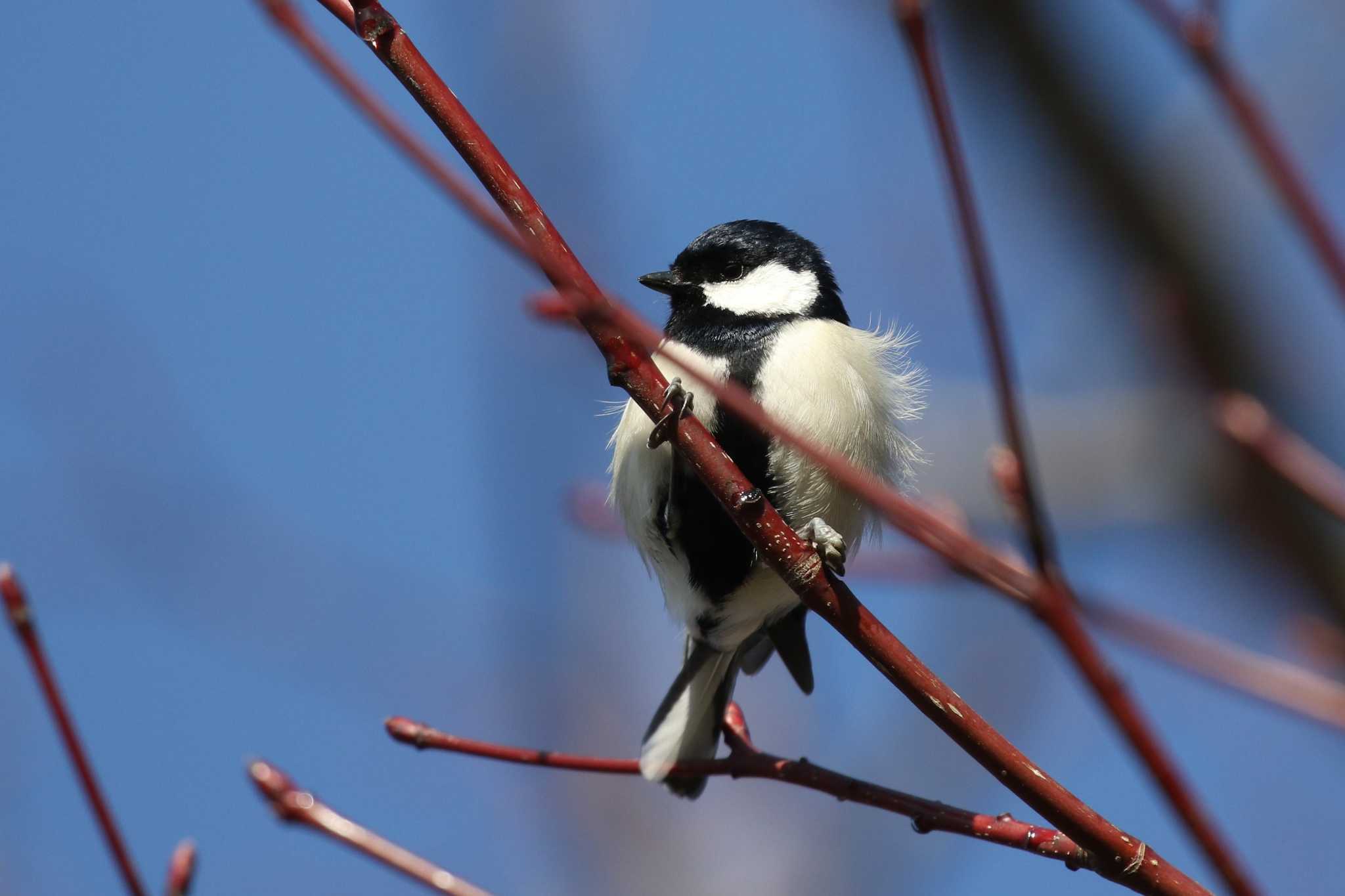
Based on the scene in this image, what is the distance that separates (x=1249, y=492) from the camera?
3.15 meters

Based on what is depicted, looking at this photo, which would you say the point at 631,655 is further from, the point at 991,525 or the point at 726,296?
the point at 726,296

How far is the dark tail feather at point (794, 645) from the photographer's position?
10.2 ft

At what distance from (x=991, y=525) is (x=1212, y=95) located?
3102mm

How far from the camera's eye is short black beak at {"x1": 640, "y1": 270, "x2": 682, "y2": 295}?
9.91ft

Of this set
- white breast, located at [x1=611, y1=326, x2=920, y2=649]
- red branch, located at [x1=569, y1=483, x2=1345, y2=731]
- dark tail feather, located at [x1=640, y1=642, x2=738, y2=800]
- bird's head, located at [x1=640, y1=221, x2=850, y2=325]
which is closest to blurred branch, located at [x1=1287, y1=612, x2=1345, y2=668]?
red branch, located at [x1=569, y1=483, x2=1345, y2=731]

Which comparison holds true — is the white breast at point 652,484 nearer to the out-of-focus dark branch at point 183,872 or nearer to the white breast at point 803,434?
the white breast at point 803,434

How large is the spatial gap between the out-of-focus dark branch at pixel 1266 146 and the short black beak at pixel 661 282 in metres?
1.90

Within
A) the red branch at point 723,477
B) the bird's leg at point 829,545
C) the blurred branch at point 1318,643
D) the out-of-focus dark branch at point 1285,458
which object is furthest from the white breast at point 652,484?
the out-of-focus dark branch at point 1285,458

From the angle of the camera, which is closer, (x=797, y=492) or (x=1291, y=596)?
(x=797, y=492)

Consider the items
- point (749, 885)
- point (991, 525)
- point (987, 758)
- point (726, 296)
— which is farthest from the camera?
point (749, 885)

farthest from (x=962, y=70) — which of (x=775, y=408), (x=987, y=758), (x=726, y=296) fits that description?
(x=987, y=758)

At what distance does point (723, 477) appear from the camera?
1.79 metres

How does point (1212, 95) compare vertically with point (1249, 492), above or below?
above

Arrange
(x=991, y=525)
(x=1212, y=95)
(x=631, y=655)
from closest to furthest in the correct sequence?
(x=1212, y=95)
(x=991, y=525)
(x=631, y=655)
